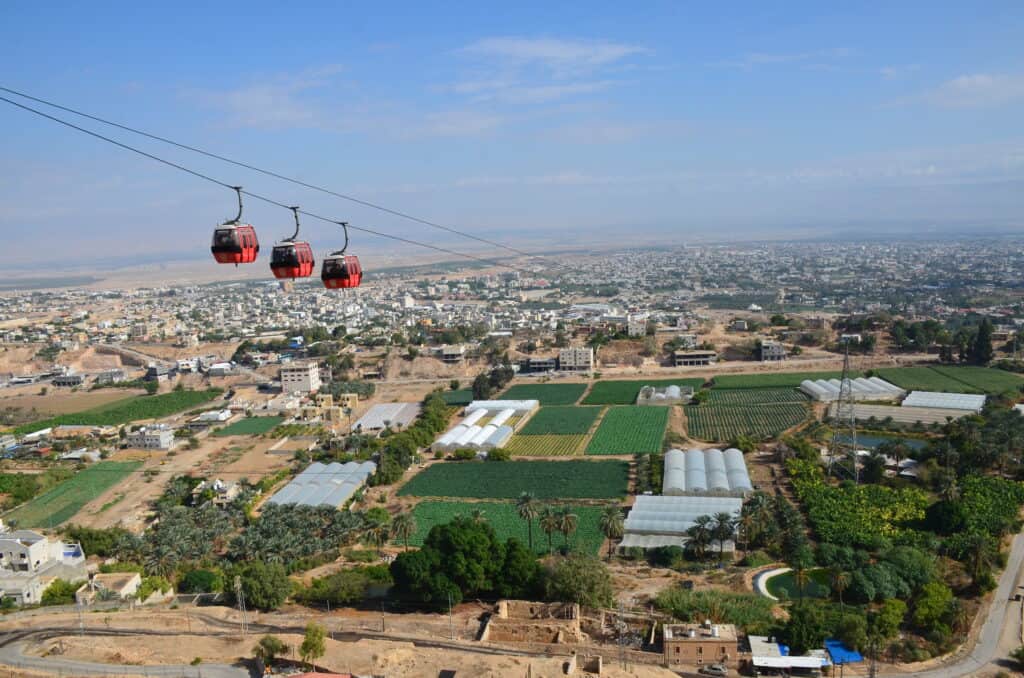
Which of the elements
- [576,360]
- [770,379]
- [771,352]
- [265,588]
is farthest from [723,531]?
[771,352]

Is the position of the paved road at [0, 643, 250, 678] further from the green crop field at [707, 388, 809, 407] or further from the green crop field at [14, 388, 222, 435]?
the green crop field at [707, 388, 809, 407]

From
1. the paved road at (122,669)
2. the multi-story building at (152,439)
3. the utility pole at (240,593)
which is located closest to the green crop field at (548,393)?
the multi-story building at (152,439)

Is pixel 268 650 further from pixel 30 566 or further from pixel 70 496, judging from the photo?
pixel 70 496

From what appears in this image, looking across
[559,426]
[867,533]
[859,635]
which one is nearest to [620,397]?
[559,426]

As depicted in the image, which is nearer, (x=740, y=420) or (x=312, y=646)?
(x=312, y=646)

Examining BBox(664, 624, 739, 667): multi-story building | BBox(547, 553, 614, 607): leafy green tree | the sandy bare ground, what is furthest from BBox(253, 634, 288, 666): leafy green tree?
the sandy bare ground
